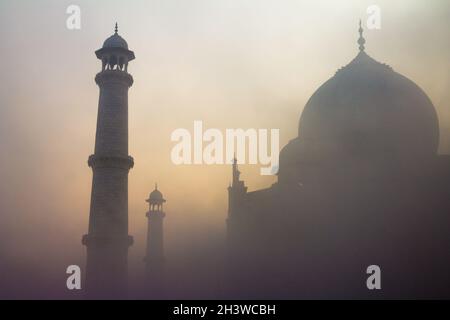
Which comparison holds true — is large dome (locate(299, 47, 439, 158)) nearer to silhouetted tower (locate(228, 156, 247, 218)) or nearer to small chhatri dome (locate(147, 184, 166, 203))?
silhouetted tower (locate(228, 156, 247, 218))

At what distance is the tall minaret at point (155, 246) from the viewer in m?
24.2

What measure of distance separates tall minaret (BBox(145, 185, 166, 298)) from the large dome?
7.26 metres

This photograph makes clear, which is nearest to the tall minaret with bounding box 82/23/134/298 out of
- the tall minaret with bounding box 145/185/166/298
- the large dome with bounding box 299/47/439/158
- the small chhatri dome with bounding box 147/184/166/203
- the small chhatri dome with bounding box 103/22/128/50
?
the small chhatri dome with bounding box 103/22/128/50

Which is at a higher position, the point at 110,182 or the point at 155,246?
the point at 110,182

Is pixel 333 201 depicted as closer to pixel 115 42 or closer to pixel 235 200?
pixel 235 200

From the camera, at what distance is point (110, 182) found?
57.5 ft

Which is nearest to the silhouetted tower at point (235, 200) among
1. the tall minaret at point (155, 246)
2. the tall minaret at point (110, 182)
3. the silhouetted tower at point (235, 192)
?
the silhouetted tower at point (235, 192)

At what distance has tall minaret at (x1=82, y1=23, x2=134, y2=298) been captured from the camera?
55.1 feet

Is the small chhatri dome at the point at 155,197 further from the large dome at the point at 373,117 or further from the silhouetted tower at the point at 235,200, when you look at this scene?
the large dome at the point at 373,117

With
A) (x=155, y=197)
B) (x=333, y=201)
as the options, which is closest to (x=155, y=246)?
(x=155, y=197)

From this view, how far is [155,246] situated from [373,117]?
11012 mm

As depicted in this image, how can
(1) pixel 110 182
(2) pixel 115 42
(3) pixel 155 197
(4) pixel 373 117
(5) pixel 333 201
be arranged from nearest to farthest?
(1) pixel 110 182 → (2) pixel 115 42 → (5) pixel 333 201 → (4) pixel 373 117 → (3) pixel 155 197
